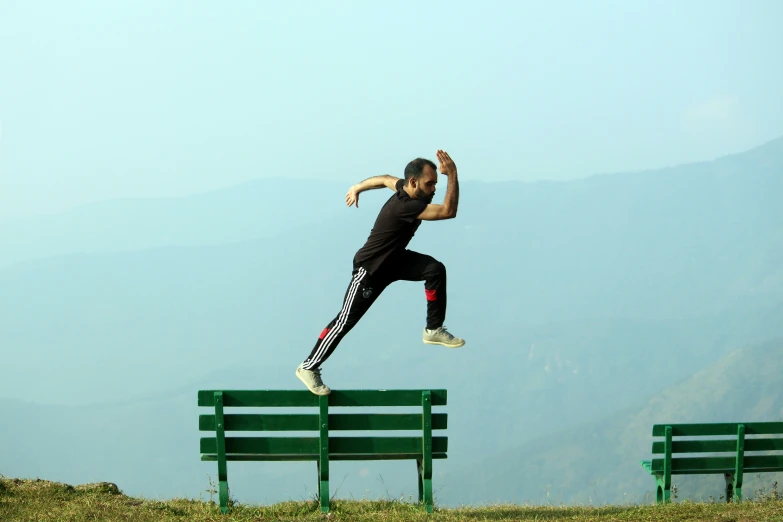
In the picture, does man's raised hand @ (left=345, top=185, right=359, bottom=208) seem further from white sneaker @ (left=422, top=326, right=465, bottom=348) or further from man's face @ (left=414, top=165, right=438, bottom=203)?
white sneaker @ (left=422, top=326, right=465, bottom=348)

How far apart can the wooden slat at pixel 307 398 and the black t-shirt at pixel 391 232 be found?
147 cm

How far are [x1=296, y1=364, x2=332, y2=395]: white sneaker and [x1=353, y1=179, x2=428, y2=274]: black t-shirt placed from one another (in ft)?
4.60

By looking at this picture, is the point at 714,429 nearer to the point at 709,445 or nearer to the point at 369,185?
the point at 709,445

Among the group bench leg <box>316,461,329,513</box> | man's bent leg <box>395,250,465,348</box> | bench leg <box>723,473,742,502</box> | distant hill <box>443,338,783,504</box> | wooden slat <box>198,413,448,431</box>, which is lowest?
distant hill <box>443,338,783,504</box>

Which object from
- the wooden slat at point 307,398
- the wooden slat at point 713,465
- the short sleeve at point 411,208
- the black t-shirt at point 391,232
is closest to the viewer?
the short sleeve at point 411,208

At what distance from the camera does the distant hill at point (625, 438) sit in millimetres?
159500

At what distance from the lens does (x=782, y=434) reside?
1407cm

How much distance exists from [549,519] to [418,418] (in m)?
2.06

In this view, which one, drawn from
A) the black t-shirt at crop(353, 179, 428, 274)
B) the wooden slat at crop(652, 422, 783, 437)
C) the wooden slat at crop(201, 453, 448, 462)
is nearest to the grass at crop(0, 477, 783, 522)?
the wooden slat at crop(201, 453, 448, 462)

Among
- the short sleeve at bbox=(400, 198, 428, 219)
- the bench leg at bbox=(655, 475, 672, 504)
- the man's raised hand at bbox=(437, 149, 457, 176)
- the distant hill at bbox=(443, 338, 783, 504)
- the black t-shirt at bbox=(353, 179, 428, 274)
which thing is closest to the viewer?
the man's raised hand at bbox=(437, 149, 457, 176)

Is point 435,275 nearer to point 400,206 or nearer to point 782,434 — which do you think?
point 400,206

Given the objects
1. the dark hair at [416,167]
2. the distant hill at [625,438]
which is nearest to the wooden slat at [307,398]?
the dark hair at [416,167]

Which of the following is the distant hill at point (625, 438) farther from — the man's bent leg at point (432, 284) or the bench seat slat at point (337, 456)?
the man's bent leg at point (432, 284)

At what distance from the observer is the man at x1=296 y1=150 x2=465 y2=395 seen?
10664 millimetres
